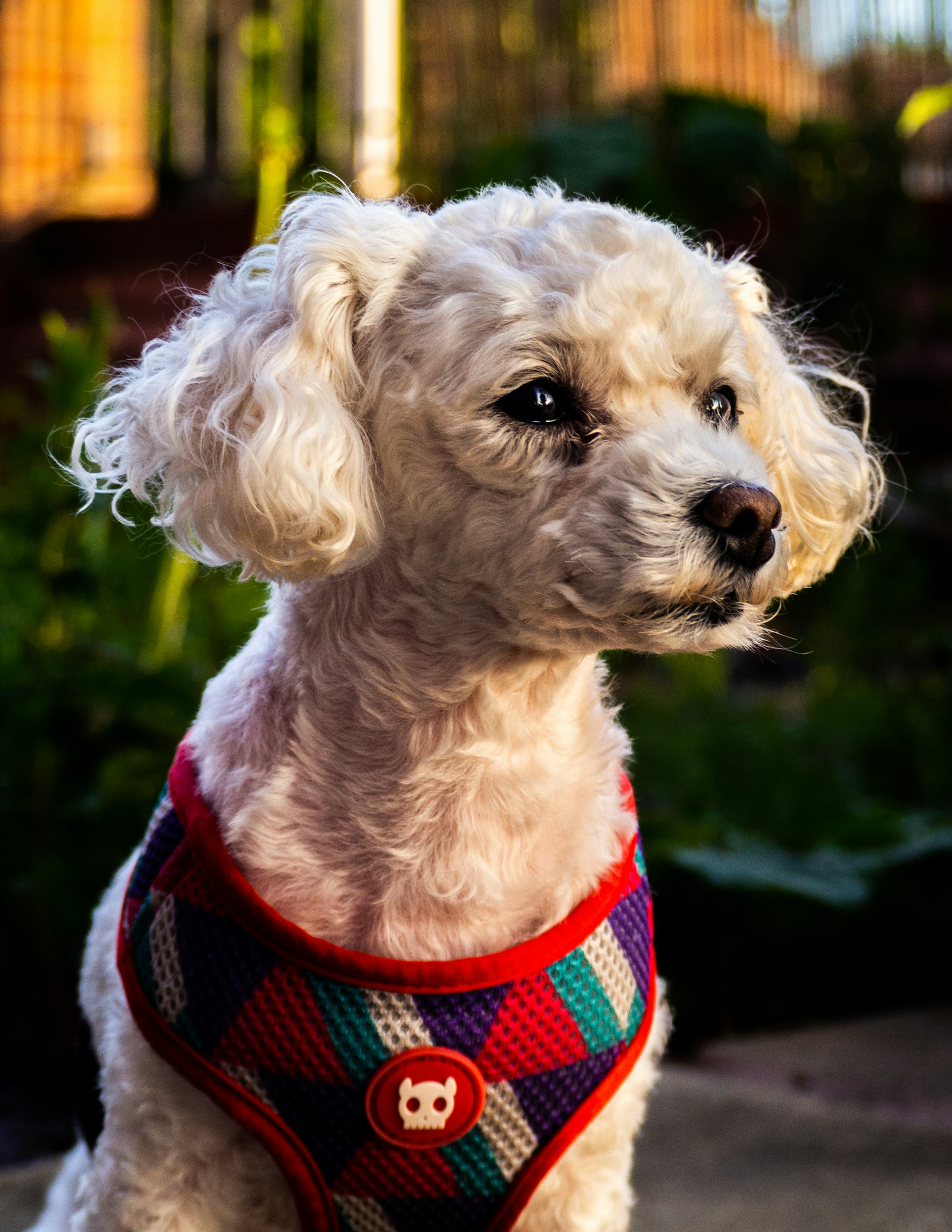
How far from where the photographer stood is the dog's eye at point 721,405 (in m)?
1.39

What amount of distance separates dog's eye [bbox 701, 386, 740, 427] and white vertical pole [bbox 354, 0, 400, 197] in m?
2.45

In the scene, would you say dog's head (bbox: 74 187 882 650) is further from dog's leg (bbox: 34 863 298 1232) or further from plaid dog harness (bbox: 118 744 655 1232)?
dog's leg (bbox: 34 863 298 1232)

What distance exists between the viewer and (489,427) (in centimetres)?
127

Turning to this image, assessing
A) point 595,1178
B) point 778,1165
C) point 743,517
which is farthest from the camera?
point 778,1165

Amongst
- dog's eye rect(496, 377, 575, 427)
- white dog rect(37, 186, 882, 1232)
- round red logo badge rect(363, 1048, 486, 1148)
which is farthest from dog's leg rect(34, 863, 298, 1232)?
dog's eye rect(496, 377, 575, 427)

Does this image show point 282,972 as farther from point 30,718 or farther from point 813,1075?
point 813,1075

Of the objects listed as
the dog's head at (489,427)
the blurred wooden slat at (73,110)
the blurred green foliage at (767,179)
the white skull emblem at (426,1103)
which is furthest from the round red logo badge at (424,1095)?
the blurred wooden slat at (73,110)

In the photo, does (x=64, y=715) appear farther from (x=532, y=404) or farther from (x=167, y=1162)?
(x=532, y=404)

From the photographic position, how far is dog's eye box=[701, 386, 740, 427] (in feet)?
4.57

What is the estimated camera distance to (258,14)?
7438 millimetres

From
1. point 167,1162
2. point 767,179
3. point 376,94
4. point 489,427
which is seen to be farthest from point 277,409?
point 767,179

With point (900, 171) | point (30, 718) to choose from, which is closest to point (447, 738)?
point (30, 718)

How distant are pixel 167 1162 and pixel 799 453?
3.55ft

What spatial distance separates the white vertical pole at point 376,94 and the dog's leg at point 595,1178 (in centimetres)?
282
